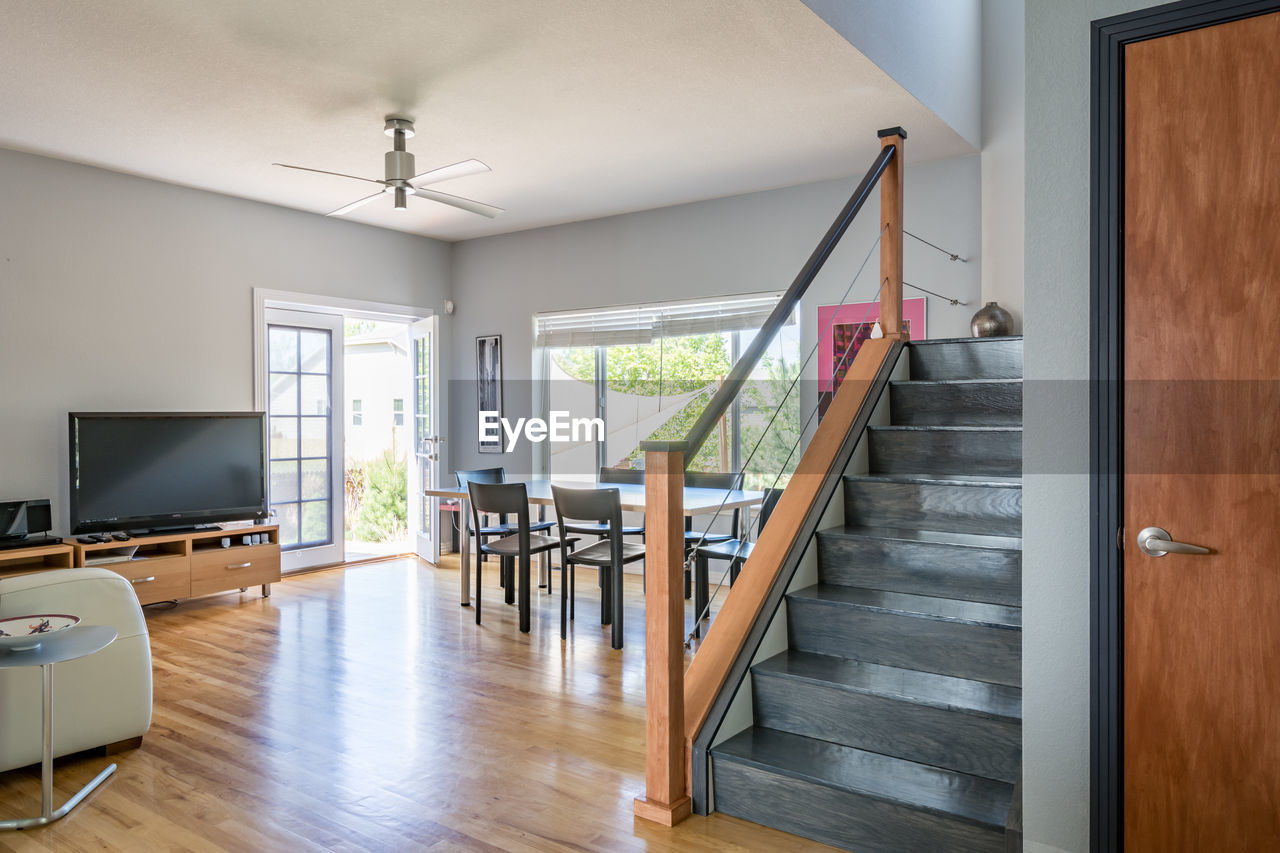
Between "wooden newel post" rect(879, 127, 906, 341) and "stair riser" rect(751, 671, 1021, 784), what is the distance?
1.87 meters

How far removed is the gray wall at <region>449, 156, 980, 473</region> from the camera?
5055 millimetres

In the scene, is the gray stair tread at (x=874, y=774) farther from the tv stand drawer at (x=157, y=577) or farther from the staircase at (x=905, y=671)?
the tv stand drawer at (x=157, y=577)

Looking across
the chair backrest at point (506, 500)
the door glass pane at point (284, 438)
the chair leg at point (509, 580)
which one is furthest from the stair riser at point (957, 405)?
the door glass pane at point (284, 438)

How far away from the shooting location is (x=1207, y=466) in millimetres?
1750

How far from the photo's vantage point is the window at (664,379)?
5777 millimetres

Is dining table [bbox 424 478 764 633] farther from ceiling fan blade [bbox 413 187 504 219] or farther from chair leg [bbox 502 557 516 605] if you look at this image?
ceiling fan blade [bbox 413 187 504 219]

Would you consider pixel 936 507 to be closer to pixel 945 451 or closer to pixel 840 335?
pixel 945 451

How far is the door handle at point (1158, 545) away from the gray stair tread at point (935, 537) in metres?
0.92

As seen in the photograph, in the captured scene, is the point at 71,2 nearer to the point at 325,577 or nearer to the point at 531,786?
the point at 531,786

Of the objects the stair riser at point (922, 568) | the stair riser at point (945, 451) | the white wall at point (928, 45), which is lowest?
the stair riser at point (922, 568)

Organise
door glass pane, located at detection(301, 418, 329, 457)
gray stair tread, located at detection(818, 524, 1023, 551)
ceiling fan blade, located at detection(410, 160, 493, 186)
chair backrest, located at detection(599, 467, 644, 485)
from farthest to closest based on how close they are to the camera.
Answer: door glass pane, located at detection(301, 418, 329, 457)
chair backrest, located at detection(599, 467, 644, 485)
ceiling fan blade, located at detection(410, 160, 493, 186)
gray stair tread, located at detection(818, 524, 1023, 551)

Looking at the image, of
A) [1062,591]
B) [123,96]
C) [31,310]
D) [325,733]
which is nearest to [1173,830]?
[1062,591]

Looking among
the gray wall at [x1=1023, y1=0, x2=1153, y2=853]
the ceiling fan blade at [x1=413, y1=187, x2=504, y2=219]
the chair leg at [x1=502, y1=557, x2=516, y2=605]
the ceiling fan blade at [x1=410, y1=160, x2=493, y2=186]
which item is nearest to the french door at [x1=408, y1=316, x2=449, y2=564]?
the chair leg at [x1=502, y1=557, x2=516, y2=605]

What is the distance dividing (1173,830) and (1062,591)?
21.2 inches
